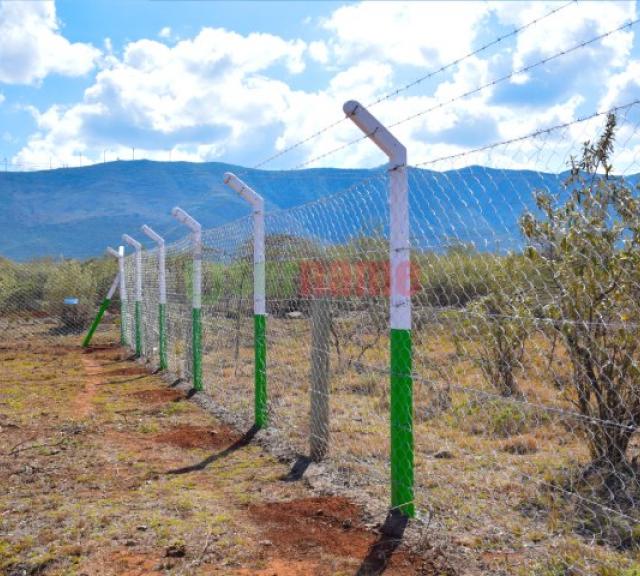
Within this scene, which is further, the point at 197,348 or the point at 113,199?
the point at 113,199

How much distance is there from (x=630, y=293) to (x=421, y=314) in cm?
113

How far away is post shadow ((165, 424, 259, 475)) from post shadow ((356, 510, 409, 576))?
195cm

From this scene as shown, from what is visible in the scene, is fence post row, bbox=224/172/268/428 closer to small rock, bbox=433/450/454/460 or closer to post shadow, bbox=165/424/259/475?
post shadow, bbox=165/424/259/475

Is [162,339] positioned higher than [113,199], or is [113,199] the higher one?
[113,199]

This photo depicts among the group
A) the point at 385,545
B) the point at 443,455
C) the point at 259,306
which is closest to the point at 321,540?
the point at 385,545

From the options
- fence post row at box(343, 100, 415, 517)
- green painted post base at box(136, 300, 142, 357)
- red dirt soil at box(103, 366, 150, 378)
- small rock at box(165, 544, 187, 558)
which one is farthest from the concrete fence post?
green painted post base at box(136, 300, 142, 357)

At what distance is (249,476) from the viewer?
5164mm

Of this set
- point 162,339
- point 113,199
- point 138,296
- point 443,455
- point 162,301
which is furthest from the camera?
point 113,199

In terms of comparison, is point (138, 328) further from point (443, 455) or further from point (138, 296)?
point (443, 455)

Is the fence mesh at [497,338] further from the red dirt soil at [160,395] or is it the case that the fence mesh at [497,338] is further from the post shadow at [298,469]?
the red dirt soil at [160,395]

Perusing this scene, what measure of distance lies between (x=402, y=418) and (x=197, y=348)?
5172mm

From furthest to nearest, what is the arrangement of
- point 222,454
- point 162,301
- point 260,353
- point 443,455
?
1. point 162,301
2. point 260,353
3. point 222,454
4. point 443,455

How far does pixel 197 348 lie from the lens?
8.69 metres

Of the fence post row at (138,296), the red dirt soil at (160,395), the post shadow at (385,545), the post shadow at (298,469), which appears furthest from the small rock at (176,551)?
the fence post row at (138,296)
